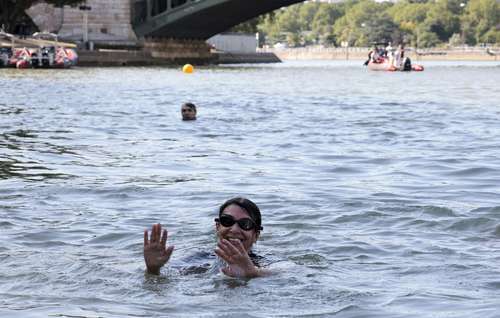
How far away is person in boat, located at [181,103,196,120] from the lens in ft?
80.2

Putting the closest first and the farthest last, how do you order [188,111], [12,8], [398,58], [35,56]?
[188,111], [35,56], [398,58], [12,8]

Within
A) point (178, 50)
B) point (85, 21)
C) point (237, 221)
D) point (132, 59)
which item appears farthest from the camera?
point (178, 50)

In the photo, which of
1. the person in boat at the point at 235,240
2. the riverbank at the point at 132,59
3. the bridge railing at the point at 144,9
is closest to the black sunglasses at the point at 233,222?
the person in boat at the point at 235,240

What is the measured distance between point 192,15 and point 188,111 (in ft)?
176

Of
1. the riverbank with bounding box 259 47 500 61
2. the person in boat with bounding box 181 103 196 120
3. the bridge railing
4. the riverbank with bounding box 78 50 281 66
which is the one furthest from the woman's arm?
the riverbank with bounding box 259 47 500 61

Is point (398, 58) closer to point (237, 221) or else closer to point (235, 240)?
point (237, 221)

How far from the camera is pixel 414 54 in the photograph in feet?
557

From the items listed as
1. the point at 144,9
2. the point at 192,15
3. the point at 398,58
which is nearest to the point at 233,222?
the point at 192,15

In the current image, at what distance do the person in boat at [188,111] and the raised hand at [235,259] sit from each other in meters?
16.4

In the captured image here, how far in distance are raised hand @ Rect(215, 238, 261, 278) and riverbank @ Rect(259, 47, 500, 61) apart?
151 meters

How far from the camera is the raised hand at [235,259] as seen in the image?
7.41m

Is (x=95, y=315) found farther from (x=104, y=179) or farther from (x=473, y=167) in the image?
(x=473, y=167)

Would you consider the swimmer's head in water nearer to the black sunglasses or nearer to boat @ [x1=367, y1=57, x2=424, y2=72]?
the black sunglasses

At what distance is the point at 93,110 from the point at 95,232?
18.6 metres
